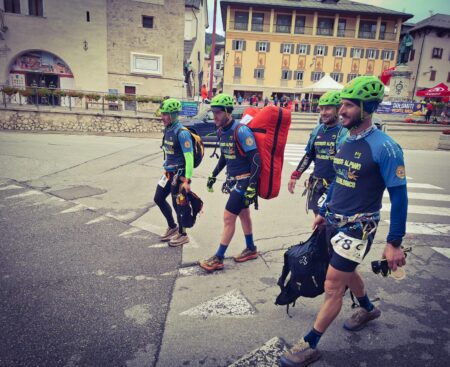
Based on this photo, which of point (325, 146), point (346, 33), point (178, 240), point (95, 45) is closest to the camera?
A: point (325, 146)

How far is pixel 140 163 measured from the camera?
1130 centimetres

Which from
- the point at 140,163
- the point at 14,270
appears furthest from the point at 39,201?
the point at 140,163

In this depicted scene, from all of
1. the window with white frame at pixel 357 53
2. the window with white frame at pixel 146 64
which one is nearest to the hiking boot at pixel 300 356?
the window with white frame at pixel 146 64

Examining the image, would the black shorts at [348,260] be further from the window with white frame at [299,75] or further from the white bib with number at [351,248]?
the window with white frame at [299,75]

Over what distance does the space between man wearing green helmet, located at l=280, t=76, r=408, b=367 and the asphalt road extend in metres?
0.51

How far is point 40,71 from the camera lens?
28797mm

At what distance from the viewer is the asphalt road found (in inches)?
109

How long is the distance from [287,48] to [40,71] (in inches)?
1439

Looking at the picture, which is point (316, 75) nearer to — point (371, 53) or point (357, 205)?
point (371, 53)

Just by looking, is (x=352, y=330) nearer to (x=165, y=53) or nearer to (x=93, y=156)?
(x=93, y=156)

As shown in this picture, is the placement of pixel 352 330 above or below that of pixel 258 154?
below

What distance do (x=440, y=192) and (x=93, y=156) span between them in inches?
453

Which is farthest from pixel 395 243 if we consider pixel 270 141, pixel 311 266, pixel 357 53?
pixel 357 53

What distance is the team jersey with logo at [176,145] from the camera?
4.61 m
